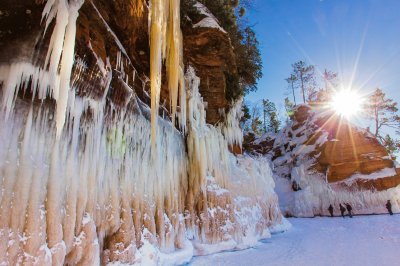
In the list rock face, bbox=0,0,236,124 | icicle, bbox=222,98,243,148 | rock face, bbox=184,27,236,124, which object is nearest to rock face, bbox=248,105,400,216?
icicle, bbox=222,98,243,148

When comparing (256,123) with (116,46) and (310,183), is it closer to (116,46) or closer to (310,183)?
(310,183)

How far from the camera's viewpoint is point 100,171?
15.4ft

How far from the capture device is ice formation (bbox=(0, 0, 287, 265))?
3.25m

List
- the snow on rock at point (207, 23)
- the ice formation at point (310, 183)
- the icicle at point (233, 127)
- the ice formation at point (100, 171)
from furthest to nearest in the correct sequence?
the ice formation at point (310, 183) → the icicle at point (233, 127) → the snow on rock at point (207, 23) → the ice formation at point (100, 171)

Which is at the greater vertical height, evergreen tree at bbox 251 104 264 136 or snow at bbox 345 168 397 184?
evergreen tree at bbox 251 104 264 136

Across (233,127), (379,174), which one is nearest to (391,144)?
(379,174)

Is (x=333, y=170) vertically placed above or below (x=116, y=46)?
below

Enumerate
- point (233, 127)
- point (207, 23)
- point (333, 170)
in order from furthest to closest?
point (333, 170) < point (233, 127) < point (207, 23)

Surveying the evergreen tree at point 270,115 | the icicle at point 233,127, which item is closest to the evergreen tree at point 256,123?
the evergreen tree at point 270,115

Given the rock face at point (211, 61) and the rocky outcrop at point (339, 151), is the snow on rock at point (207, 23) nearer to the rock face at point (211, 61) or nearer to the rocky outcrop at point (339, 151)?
the rock face at point (211, 61)

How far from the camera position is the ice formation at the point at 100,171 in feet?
10.7

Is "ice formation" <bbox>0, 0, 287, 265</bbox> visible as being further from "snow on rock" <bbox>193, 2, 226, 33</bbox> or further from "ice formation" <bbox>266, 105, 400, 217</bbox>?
"ice formation" <bbox>266, 105, 400, 217</bbox>

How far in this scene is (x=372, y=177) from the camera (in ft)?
64.9

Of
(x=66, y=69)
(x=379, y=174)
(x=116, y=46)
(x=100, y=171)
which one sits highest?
(x=116, y=46)
